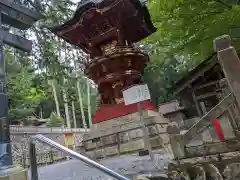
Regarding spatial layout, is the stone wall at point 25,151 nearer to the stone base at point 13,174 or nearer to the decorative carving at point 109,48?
the decorative carving at point 109,48

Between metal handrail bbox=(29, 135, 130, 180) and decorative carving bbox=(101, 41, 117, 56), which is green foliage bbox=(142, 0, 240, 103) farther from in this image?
decorative carving bbox=(101, 41, 117, 56)

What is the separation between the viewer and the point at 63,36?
10883mm

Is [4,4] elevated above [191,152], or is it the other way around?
[4,4]

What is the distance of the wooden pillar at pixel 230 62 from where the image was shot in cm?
313

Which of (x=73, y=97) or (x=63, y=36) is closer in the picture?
(x=73, y=97)

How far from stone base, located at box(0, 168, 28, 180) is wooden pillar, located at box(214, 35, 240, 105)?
122 inches

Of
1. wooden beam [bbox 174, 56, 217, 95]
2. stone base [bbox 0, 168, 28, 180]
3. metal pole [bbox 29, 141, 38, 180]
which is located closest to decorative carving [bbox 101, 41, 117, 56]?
wooden beam [bbox 174, 56, 217, 95]

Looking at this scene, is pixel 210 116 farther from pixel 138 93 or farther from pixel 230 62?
pixel 138 93

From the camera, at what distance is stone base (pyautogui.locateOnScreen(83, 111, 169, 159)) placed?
793cm

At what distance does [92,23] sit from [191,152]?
8345 mm

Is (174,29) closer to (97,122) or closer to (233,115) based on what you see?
(233,115)

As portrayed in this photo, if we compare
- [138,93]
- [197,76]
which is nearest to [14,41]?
[138,93]

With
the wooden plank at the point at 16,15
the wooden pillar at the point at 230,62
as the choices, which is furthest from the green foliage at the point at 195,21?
the wooden plank at the point at 16,15

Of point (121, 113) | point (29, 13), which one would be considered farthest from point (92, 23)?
point (29, 13)
